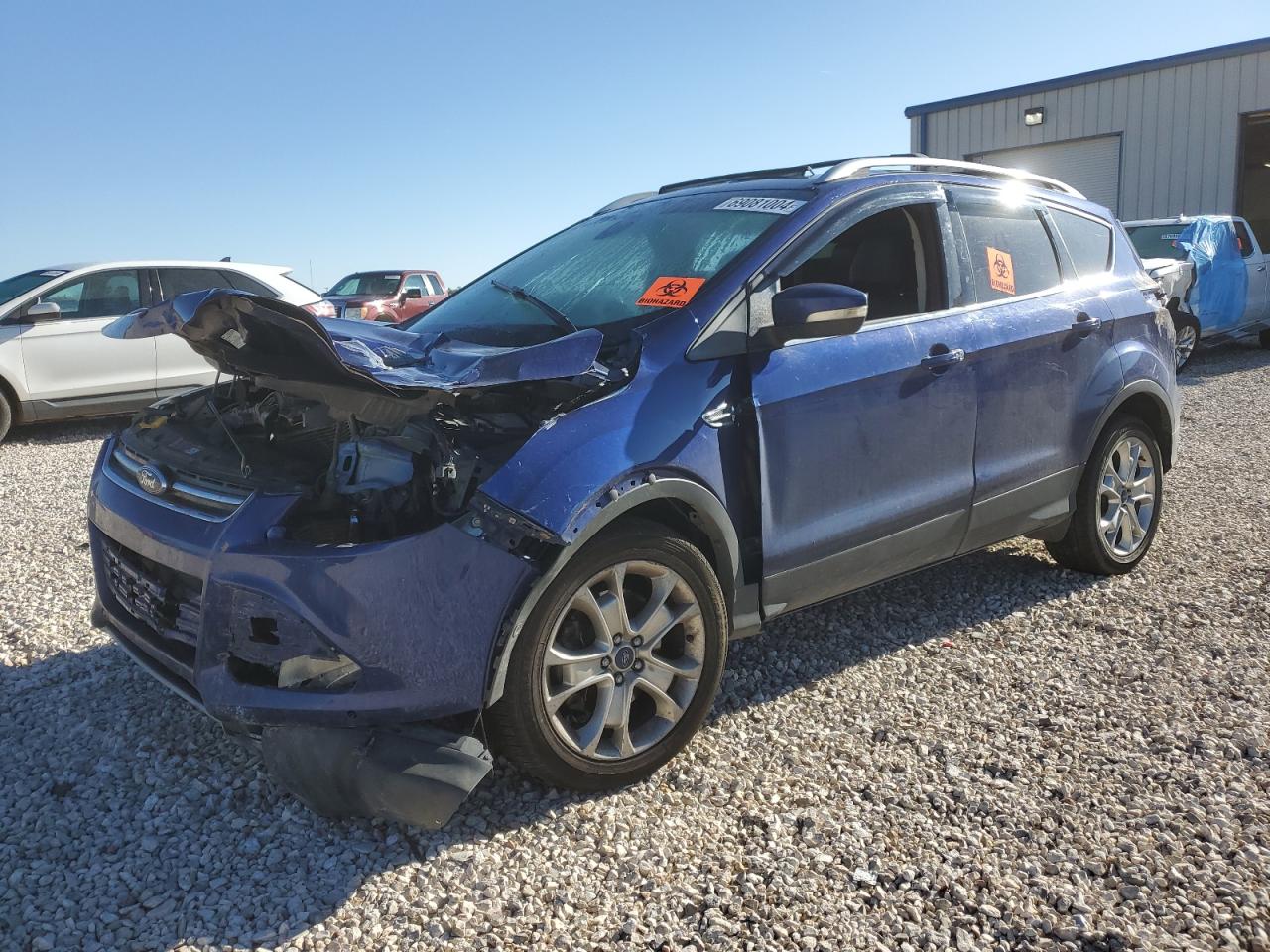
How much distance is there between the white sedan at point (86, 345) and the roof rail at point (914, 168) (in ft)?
20.0

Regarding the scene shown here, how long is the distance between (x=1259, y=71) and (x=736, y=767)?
64.8 feet

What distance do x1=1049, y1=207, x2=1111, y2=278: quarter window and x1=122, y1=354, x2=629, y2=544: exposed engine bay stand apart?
2.59 metres

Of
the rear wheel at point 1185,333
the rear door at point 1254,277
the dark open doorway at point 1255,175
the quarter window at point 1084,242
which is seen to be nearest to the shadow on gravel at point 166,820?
the quarter window at point 1084,242

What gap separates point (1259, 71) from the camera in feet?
58.4

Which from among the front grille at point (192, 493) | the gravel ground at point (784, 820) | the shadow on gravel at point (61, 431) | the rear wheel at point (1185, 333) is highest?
the front grille at point (192, 493)

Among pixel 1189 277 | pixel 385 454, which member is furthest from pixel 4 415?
pixel 1189 277

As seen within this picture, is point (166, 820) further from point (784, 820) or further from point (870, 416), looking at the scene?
point (870, 416)

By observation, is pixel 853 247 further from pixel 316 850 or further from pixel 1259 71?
pixel 1259 71

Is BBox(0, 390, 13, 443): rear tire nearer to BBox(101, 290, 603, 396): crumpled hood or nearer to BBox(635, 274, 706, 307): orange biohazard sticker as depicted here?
BBox(101, 290, 603, 396): crumpled hood

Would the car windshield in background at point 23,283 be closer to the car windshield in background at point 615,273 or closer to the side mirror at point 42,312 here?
the side mirror at point 42,312

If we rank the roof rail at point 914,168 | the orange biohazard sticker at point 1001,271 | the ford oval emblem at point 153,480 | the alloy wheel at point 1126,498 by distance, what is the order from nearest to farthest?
the ford oval emblem at point 153,480 < the roof rail at point 914,168 < the orange biohazard sticker at point 1001,271 < the alloy wheel at point 1126,498

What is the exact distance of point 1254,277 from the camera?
13375mm

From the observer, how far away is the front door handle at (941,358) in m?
3.69

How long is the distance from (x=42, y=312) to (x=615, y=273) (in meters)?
7.23
